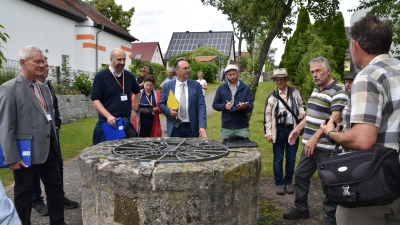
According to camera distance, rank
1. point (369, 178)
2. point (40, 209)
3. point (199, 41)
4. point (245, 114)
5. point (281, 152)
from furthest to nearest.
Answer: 1. point (199, 41)
2. point (245, 114)
3. point (281, 152)
4. point (40, 209)
5. point (369, 178)

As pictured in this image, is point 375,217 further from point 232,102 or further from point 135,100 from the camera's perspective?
point 135,100

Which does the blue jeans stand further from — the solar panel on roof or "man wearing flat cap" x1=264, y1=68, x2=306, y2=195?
the solar panel on roof

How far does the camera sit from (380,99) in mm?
2098

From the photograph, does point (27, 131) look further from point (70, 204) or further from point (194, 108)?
point (194, 108)

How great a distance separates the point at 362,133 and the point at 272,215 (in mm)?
2666

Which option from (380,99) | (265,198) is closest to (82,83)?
(265,198)

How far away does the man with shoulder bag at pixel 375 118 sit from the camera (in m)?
2.06

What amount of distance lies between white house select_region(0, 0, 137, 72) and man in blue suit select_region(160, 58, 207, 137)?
1130 cm

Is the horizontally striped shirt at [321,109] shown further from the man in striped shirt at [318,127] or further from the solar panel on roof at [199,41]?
the solar panel on roof at [199,41]

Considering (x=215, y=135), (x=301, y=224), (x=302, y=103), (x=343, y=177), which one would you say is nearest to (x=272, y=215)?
(x=301, y=224)

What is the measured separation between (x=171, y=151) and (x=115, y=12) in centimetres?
3254

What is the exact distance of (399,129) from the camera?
2.17m

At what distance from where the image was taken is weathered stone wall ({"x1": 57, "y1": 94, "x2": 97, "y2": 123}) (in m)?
12.2

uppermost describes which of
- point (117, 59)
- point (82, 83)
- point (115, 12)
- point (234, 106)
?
point (115, 12)
